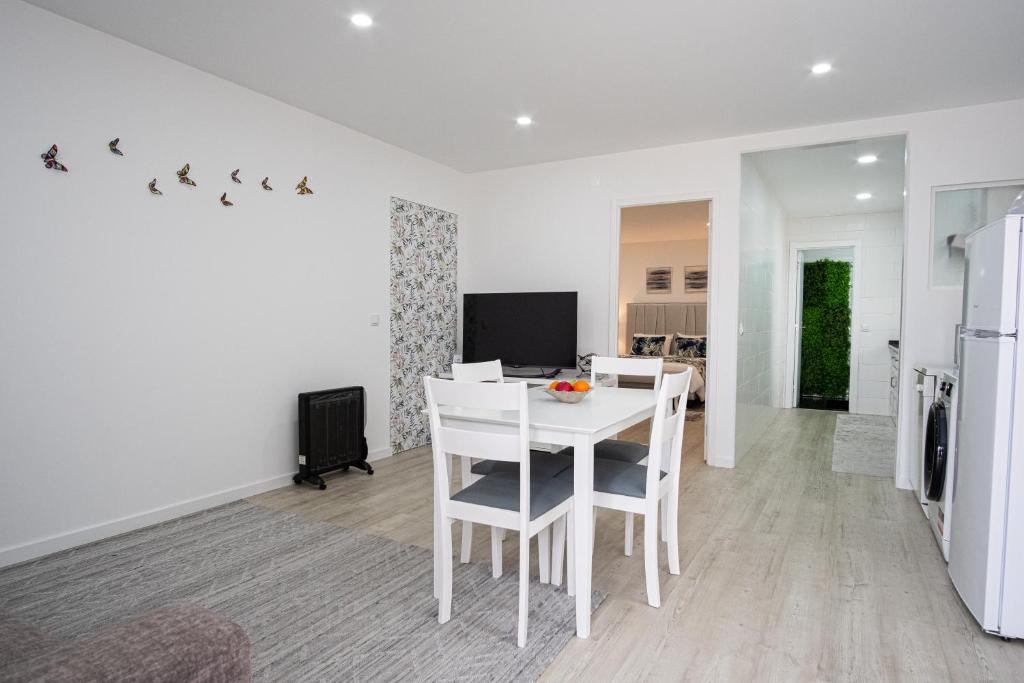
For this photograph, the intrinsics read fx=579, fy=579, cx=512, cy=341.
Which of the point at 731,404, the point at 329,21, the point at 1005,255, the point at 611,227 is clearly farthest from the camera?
the point at 611,227

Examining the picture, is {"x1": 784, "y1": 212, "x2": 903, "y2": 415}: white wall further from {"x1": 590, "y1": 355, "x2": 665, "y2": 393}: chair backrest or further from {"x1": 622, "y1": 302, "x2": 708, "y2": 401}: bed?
{"x1": 590, "y1": 355, "x2": 665, "y2": 393}: chair backrest

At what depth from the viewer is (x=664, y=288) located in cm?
957

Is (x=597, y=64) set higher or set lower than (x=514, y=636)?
higher

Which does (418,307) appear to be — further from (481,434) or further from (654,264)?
(654,264)

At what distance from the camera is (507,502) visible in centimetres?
211

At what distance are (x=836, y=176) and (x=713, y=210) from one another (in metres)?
1.98

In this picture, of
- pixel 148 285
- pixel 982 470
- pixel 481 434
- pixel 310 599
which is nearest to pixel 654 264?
pixel 982 470

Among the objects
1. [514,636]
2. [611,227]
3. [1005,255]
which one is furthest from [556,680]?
[611,227]

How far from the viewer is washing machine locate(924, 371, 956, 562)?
2.61 metres

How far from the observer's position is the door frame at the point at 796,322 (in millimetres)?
7367

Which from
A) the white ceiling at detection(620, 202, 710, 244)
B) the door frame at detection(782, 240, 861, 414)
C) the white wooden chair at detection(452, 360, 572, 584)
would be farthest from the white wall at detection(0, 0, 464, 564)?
the door frame at detection(782, 240, 861, 414)

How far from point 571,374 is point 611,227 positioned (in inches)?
52.4

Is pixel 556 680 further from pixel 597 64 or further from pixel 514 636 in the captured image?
pixel 597 64

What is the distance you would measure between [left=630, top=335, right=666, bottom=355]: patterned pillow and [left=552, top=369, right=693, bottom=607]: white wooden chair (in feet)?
20.9
